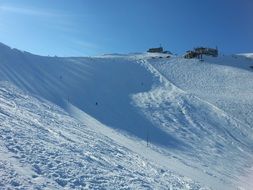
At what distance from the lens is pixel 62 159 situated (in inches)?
505

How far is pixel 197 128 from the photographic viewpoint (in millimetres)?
30078

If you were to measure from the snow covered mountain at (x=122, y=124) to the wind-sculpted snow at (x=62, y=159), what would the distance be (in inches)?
1.8

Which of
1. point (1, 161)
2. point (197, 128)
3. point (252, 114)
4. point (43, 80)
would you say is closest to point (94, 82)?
point (43, 80)

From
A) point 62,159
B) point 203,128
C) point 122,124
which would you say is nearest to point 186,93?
point 203,128

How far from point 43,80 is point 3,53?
550 cm

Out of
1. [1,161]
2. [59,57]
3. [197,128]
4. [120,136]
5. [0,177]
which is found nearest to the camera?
[0,177]

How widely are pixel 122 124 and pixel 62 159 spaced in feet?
46.7

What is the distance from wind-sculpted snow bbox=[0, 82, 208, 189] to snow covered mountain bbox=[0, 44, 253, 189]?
45mm

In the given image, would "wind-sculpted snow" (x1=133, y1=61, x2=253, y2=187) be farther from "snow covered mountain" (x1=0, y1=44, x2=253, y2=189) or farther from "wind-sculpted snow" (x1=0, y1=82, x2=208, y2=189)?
"wind-sculpted snow" (x1=0, y1=82, x2=208, y2=189)

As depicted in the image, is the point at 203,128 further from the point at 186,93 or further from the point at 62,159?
the point at 62,159

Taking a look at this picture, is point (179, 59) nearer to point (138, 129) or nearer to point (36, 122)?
point (138, 129)

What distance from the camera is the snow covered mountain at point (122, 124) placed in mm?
12641

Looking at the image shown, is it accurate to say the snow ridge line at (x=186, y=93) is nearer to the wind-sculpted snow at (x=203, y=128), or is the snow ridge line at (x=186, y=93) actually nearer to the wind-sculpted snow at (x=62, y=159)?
the wind-sculpted snow at (x=203, y=128)

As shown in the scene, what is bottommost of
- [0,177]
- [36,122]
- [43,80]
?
[0,177]
